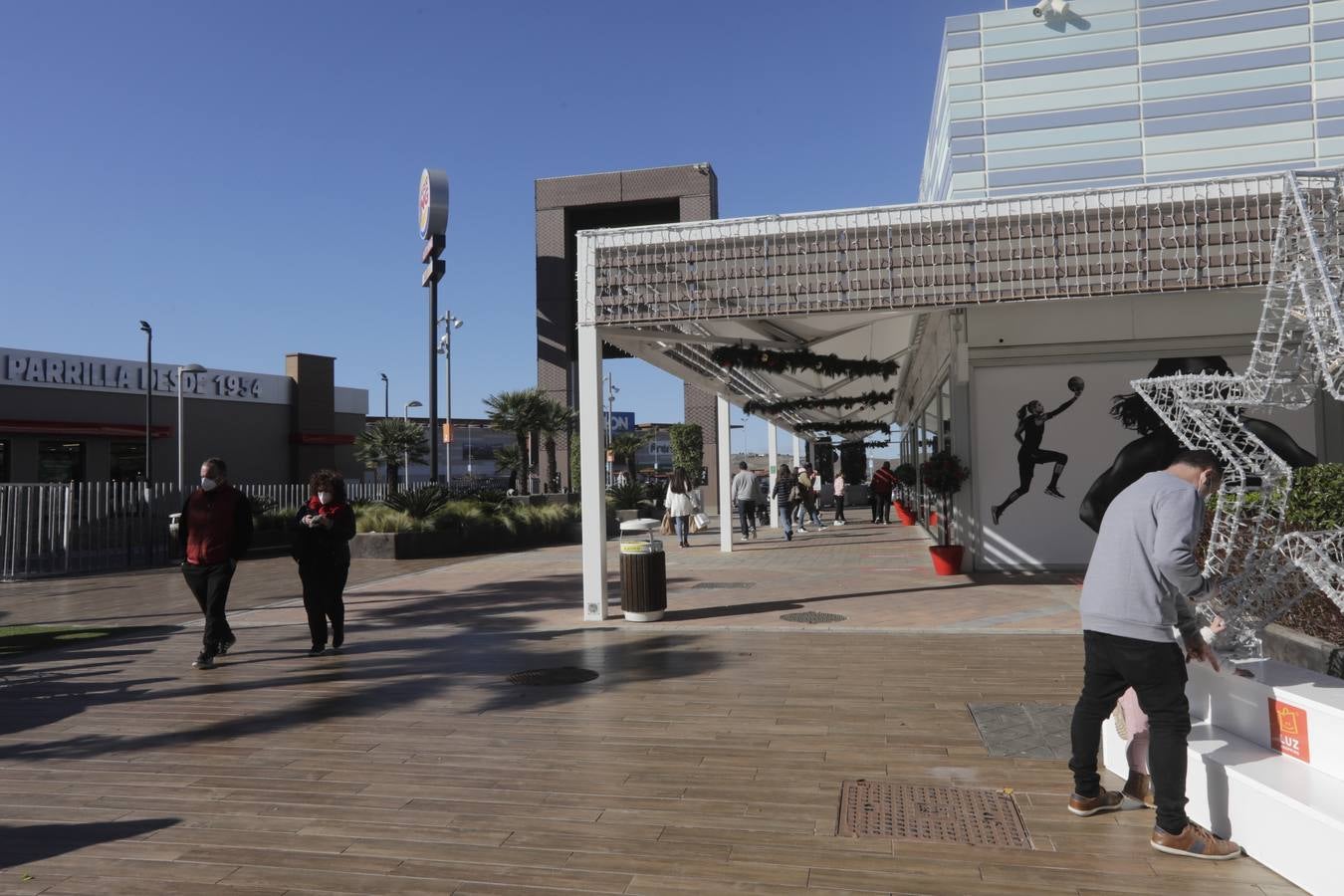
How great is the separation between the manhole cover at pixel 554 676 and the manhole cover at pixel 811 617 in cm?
286

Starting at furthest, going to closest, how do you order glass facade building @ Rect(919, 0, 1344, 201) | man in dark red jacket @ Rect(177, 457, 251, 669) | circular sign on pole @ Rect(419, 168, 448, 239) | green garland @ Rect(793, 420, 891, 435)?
glass facade building @ Rect(919, 0, 1344, 201)
green garland @ Rect(793, 420, 891, 435)
circular sign on pole @ Rect(419, 168, 448, 239)
man in dark red jacket @ Rect(177, 457, 251, 669)

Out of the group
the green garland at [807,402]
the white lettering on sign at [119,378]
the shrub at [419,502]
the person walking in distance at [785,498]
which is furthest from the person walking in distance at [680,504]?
the white lettering on sign at [119,378]

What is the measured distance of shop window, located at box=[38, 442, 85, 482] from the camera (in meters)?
31.3

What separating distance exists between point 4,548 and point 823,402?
15.0 meters

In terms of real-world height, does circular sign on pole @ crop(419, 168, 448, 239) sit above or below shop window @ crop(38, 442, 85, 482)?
above

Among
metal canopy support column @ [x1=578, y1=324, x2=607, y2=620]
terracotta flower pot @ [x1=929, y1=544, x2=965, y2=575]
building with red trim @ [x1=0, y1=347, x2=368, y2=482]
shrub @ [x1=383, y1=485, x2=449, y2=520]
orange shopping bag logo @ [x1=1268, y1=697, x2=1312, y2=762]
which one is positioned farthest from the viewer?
building with red trim @ [x1=0, y1=347, x2=368, y2=482]

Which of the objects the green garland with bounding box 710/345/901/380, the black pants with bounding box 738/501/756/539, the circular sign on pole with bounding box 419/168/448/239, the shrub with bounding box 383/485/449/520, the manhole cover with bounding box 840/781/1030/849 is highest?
the circular sign on pole with bounding box 419/168/448/239

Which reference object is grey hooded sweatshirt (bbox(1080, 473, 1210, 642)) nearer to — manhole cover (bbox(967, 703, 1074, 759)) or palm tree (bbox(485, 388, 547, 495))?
manhole cover (bbox(967, 703, 1074, 759))

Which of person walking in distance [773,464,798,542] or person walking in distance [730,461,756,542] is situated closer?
person walking in distance [730,461,756,542]

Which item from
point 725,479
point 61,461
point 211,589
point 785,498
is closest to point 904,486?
point 785,498

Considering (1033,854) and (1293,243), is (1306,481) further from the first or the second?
(1033,854)

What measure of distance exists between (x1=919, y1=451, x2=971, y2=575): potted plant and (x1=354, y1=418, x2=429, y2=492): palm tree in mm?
30028

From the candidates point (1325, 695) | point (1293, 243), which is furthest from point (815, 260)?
point (1325, 695)

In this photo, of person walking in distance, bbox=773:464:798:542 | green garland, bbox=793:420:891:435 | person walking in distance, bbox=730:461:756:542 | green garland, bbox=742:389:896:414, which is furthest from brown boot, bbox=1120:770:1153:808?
green garland, bbox=793:420:891:435
